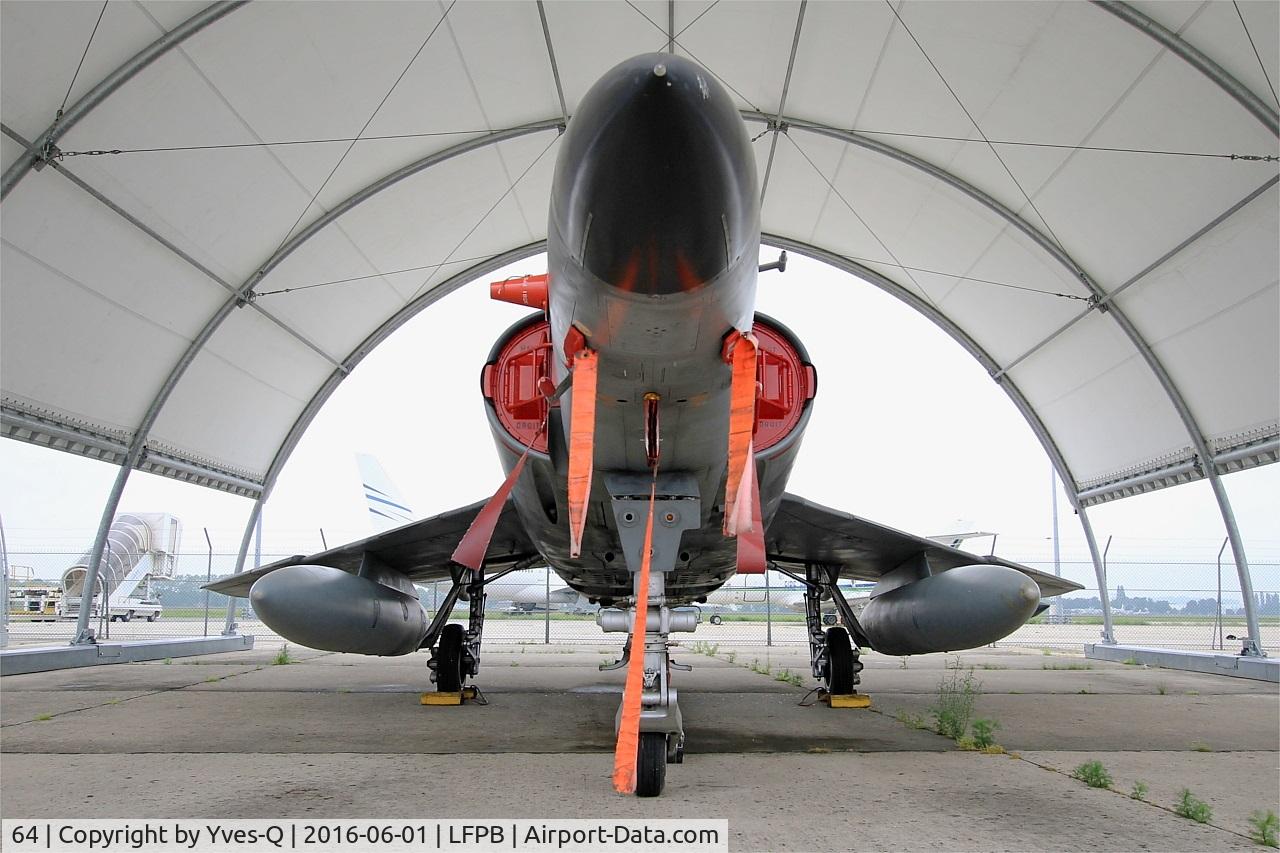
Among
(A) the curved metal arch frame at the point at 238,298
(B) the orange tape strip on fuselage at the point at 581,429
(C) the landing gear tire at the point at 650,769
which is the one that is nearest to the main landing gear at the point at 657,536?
(C) the landing gear tire at the point at 650,769

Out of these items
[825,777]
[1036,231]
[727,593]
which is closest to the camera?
[825,777]

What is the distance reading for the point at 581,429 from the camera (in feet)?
10.1

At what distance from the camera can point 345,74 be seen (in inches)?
353

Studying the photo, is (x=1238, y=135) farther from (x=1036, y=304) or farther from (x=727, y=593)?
(x=727, y=593)

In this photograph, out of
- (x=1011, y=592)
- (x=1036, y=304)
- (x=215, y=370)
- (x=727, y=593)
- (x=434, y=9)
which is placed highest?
(x=434, y=9)

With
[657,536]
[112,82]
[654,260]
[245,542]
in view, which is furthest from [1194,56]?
[245,542]

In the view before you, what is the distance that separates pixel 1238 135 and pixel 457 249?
11193mm

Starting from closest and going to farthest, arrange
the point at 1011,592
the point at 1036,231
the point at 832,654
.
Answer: the point at 1011,592
the point at 832,654
the point at 1036,231

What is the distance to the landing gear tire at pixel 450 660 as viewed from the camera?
7430mm

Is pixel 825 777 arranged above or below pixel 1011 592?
below

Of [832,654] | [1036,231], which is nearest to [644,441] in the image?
[832,654]

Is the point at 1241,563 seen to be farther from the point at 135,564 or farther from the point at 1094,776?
the point at 135,564

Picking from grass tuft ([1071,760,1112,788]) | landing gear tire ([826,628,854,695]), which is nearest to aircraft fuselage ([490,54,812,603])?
grass tuft ([1071,760,1112,788])

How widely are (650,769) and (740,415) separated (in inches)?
65.6
